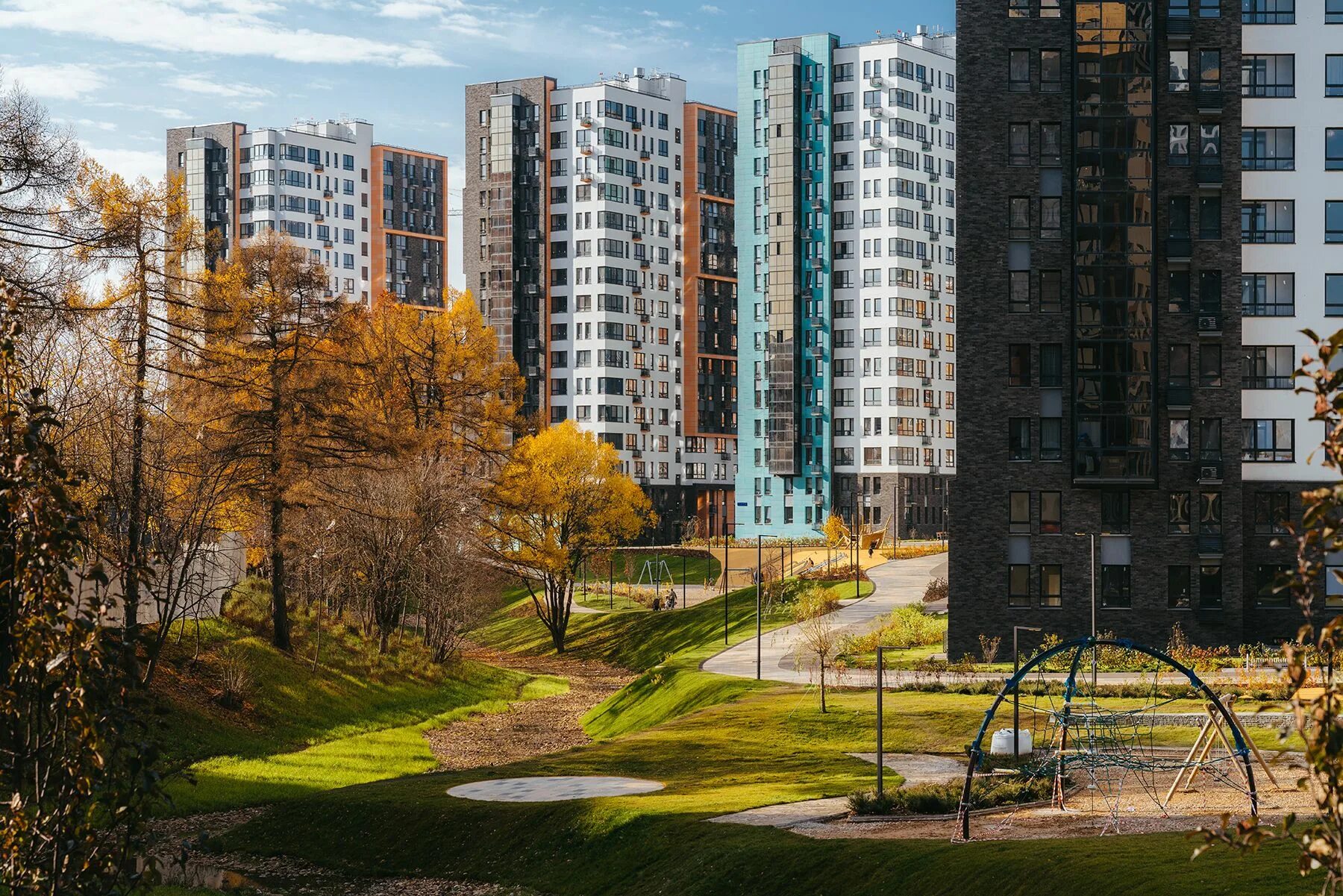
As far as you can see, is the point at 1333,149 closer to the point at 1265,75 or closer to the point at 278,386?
the point at 1265,75

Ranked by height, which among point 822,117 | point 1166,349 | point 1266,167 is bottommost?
point 1166,349

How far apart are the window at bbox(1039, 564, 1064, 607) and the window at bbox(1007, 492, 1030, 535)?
1601 mm

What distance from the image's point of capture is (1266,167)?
5862 cm

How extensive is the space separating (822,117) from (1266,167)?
227 ft

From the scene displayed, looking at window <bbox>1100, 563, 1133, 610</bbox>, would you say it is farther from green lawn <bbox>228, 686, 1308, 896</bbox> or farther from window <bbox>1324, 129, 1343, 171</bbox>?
window <bbox>1324, 129, 1343, 171</bbox>

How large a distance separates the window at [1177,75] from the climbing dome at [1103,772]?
28.1 m

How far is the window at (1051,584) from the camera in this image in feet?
185

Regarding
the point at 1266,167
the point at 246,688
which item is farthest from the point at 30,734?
the point at 1266,167

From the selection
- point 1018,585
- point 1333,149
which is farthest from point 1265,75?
point 1018,585

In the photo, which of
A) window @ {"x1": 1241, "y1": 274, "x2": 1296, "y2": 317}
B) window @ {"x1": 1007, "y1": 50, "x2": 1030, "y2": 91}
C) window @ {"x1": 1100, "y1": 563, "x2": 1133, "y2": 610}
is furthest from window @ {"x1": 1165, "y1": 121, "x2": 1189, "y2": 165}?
window @ {"x1": 1100, "y1": 563, "x2": 1133, "y2": 610}

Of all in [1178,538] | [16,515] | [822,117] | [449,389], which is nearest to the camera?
[16,515]

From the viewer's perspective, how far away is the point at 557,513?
7631 centimetres

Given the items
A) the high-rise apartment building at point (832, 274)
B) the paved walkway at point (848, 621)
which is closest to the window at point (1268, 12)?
the paved walkway at point (848, 621)

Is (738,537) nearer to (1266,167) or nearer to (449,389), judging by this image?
(449,389)
